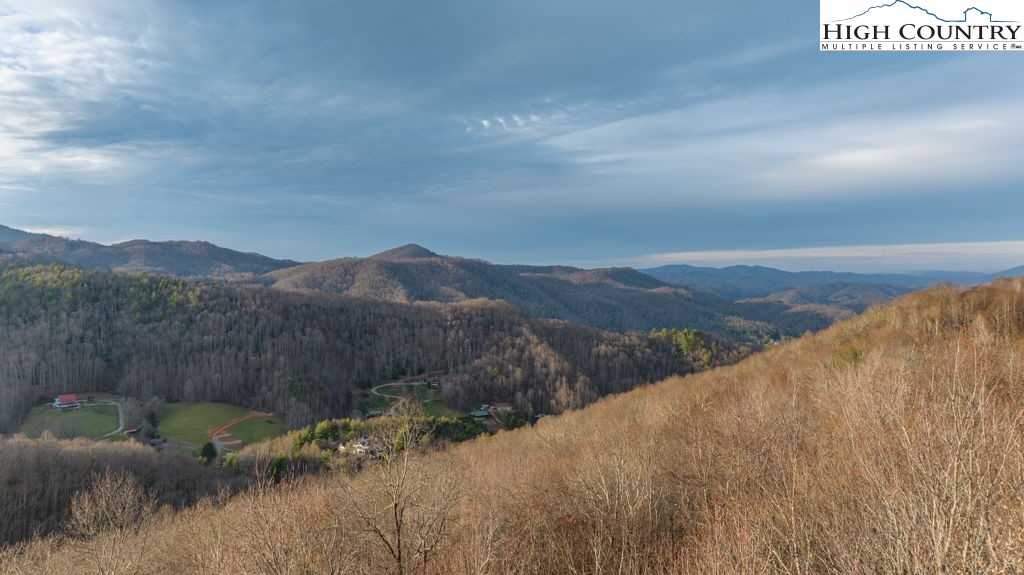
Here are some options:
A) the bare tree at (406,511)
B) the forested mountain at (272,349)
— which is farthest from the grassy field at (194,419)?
the bare tree at (406,511)

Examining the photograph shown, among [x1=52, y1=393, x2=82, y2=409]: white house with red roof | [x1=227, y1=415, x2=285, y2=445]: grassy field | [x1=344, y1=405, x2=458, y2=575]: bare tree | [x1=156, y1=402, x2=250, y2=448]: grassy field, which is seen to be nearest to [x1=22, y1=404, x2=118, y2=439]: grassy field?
[x1=52, y1=393, x2=82, y2=409]: white house with red roof

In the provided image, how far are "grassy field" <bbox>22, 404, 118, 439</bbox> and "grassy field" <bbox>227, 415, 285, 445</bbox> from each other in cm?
2363

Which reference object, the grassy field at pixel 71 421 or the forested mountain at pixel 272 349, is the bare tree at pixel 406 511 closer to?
the forested mountain at pixel 272 349

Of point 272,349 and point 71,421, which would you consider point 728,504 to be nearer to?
point 71,421

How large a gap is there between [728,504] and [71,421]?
422 feet

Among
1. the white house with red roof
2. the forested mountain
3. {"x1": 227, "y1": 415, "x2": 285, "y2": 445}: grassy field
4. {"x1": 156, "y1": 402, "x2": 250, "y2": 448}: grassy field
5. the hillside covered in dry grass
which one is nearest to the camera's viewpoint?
the hillside covered in dry grass

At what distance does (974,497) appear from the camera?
8.16 meters

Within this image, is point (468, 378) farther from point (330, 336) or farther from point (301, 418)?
point (330, 336)

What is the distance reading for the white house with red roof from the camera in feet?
333

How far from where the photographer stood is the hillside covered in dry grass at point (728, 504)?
28.4ft

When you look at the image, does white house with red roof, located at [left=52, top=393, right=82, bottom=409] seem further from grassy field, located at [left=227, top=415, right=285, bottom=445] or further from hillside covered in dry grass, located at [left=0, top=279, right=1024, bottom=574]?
hillside covered in dry grass, located at [left=0, top=279, right=1024, bottom=574]

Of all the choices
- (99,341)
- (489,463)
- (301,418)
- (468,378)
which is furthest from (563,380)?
(99,341)

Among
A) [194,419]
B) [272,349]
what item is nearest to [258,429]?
[194,419]

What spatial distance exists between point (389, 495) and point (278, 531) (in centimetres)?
448
